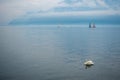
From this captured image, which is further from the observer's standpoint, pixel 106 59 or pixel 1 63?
pixel 106 59

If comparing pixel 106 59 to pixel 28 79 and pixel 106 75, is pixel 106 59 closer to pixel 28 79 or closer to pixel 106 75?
pixel 106 75

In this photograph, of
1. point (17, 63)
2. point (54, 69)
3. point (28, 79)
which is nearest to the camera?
point (28, 79)

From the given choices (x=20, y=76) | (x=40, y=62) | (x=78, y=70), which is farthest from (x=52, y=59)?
(x=20, y=76)

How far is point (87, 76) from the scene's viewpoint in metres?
23.2

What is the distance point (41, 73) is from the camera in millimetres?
24234

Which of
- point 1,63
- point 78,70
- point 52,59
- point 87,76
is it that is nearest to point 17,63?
point 1,63

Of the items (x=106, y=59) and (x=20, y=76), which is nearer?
(x=20, y=76)

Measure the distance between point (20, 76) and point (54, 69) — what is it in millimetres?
4164

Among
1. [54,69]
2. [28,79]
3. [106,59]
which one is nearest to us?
[28,79]

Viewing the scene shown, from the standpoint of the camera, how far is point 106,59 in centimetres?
3142

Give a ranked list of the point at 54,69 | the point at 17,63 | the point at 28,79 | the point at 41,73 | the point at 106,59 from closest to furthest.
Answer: the point at 28,79, the point at 41,73, the point at 54,69, the point at 17,63, the point at 106,59

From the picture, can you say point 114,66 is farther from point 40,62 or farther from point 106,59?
point 40,62

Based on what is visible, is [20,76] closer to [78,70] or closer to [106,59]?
[78,70]

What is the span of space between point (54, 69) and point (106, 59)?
27.2 ft
